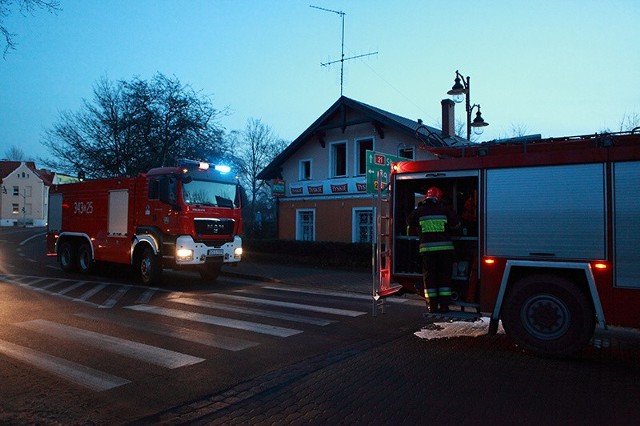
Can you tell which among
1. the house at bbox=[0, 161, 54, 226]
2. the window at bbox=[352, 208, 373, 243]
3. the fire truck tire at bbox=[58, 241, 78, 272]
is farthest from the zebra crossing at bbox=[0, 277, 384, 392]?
the house at bbox=[0, 161, 54, 226]

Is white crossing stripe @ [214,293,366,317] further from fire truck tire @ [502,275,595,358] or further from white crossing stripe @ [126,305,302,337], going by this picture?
fire truck tire @ [502,275,595,358]

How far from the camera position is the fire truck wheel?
46.8ft

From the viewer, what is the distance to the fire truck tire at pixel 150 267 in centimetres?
1277

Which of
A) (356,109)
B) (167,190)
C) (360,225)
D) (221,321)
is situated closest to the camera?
(221,321)

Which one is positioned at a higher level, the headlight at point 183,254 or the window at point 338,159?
the window at point 338,159

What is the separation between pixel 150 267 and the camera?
1290cm

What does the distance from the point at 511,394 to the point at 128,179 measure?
39.5 feet

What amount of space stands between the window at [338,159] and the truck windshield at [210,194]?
10.1m

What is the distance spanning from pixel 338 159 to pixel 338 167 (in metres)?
0.45

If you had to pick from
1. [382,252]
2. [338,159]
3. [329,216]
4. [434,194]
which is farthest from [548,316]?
[338,159]

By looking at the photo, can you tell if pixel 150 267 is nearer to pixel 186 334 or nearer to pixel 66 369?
pixel 186 334

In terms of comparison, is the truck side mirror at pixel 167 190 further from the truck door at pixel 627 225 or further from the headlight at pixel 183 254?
the truck door at pixel 627 225

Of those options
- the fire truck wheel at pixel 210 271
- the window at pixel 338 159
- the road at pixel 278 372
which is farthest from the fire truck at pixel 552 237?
the window at pixel 338 159

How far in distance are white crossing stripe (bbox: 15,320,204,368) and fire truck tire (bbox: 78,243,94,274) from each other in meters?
7.67
